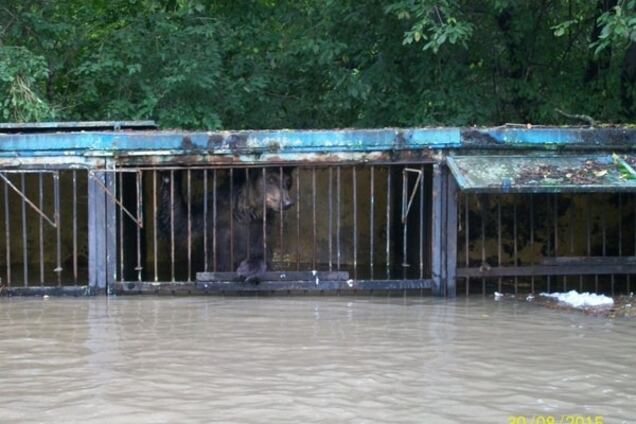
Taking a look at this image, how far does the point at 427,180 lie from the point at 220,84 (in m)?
5.05

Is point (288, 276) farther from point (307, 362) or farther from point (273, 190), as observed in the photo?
point (307, 362)

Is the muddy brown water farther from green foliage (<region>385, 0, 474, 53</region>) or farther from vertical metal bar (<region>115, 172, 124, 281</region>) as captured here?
green foliage (<region>385, 0, 474, 53</region>)

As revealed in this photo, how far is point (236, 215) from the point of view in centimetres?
1071

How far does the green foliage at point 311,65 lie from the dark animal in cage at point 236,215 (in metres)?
3.23

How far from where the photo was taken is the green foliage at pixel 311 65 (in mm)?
14078

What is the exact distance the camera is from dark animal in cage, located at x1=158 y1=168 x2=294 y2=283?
10.3 metres

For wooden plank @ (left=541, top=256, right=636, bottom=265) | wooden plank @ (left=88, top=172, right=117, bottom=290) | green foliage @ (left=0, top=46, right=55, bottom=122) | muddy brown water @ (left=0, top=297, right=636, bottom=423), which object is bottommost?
muddy brown water @ (left=0, top=297, right=636, bottom=423)

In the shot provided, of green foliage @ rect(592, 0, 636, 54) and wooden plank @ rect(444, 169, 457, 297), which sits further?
green foliage @ rect(592, 0, 636, 54)

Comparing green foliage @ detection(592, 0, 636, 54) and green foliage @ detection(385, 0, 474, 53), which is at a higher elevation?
green foliage @ detection(385, 0, 474, 53)

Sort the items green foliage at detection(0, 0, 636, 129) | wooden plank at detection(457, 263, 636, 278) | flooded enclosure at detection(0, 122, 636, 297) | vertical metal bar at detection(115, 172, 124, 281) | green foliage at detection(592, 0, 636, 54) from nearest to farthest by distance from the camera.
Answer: flooded enclosure at detection(0, 122, 636, 297)
wooden plank at detection(457, 263, 636, 278)
vertical metal bar at detection(115, 172, 124, 281)
green foliage at detection(592, 0, 636, 54)
green foliage at detection(0, 0, 636, 129)

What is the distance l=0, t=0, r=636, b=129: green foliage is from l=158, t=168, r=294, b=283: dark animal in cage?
323cm

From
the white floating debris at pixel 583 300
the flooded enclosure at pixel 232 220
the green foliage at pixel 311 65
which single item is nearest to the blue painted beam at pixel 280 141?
the flooded enclosure at pixel 232 220
